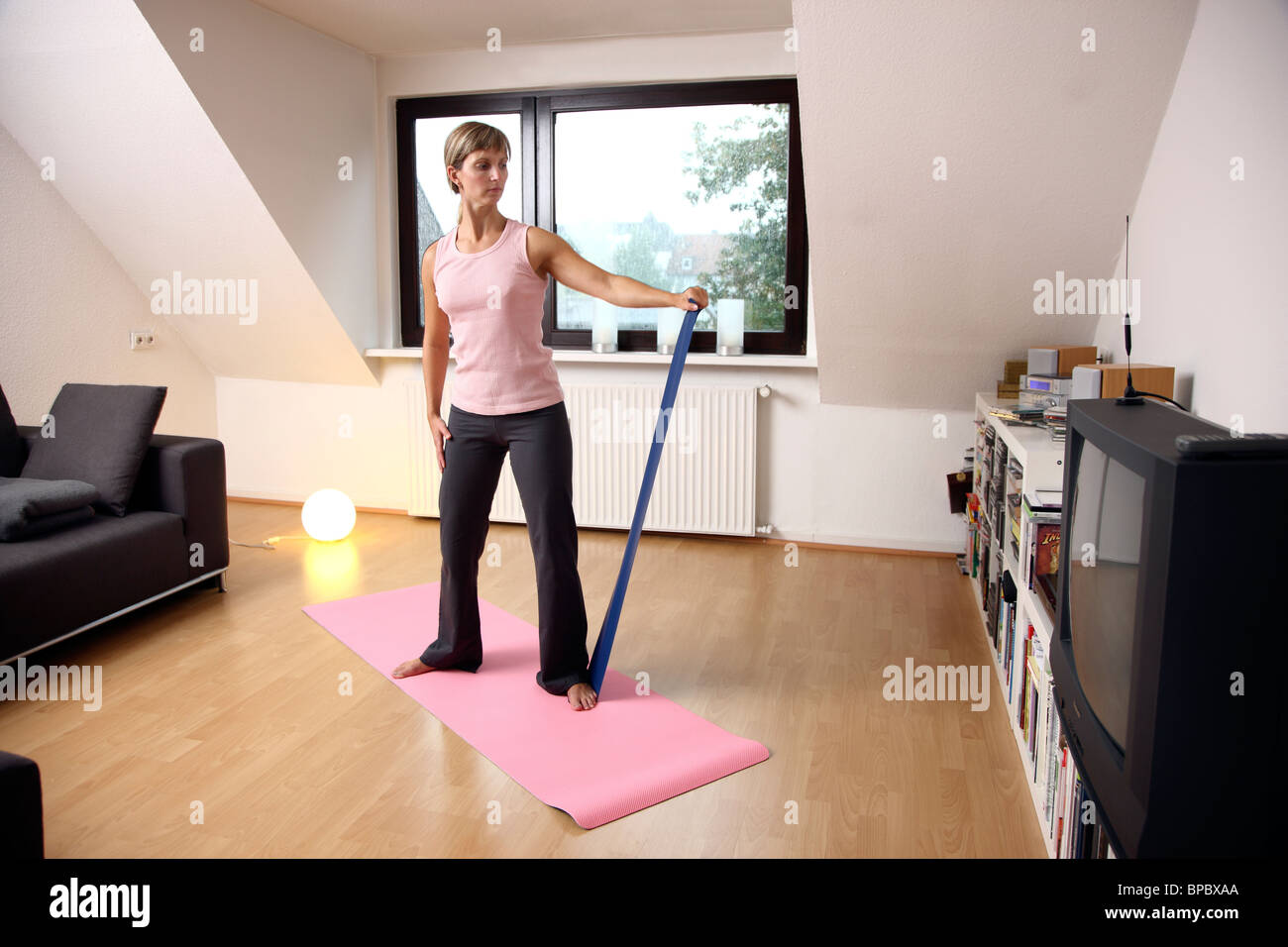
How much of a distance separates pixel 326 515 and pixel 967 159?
2893 mm

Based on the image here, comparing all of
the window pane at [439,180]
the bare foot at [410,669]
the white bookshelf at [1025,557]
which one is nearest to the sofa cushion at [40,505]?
the bare foot at [410,669]

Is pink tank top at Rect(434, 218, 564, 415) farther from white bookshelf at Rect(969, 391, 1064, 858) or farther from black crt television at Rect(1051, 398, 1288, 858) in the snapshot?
black crt television at Rect(1051, 398, 1288, 858)

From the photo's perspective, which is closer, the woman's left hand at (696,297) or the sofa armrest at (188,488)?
the woman's left hand at (696,297)

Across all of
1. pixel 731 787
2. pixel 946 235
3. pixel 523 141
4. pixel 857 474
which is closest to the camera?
pixel 731 787

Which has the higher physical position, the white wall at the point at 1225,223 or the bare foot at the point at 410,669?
the white wall at the point at 1225,223

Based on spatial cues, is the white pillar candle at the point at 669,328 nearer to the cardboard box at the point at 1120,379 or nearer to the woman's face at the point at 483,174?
the woman's face at the point at 483,174

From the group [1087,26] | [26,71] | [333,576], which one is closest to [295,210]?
[26,71]

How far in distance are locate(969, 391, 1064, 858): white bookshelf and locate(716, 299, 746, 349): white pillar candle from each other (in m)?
1.50

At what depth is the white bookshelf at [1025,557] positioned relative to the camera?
1.99m

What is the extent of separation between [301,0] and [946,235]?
254cm

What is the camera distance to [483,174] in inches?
96.7

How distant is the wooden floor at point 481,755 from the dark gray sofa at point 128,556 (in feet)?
0.45
